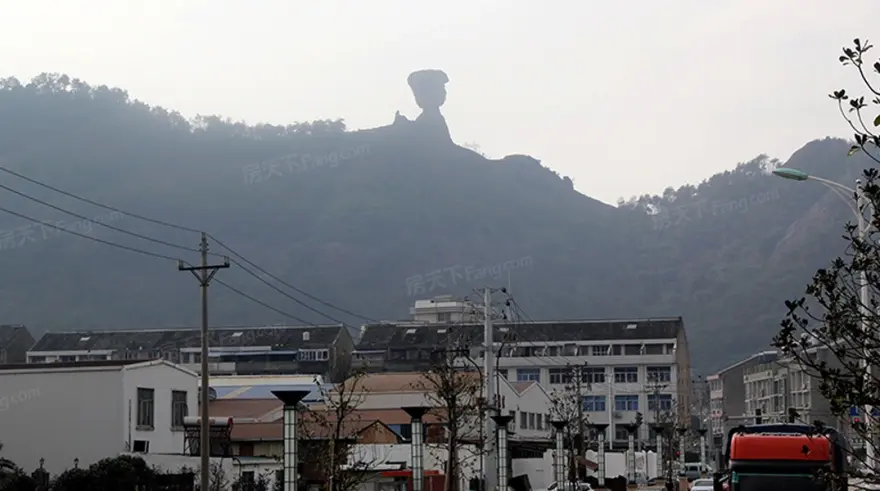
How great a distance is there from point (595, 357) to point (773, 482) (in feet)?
255

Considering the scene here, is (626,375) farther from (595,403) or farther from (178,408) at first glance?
(178,408)

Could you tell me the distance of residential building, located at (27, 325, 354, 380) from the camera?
102125mm

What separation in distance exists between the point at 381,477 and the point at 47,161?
574 ft

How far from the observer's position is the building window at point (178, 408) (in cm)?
4491

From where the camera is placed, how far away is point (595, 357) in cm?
10044

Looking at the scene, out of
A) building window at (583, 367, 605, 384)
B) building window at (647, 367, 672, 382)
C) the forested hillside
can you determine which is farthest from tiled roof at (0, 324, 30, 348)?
building window at (647, 367, 672, 382)

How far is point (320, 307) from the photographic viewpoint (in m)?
175

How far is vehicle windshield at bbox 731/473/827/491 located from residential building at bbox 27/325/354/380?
78.4 metres

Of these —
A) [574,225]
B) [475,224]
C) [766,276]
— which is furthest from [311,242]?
[766,276]

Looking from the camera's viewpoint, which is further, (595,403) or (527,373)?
(527,373)

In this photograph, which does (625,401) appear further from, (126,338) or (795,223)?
(795,223)

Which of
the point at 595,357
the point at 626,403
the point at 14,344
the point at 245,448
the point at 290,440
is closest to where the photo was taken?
the point at 290,440

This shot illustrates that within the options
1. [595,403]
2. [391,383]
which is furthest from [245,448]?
[595,403]

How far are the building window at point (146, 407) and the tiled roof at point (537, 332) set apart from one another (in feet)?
182
